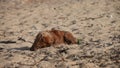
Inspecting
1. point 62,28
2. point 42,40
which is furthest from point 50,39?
point 62,28

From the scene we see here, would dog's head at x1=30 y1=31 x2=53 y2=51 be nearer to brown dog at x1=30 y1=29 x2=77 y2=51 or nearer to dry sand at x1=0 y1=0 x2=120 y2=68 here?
brown dog at x1=30 y1=29 x2=77 y2=51

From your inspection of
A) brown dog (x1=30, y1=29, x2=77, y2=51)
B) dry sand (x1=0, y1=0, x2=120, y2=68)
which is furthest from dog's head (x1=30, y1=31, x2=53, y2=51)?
dry sand (x1=0, y1=0, x2=120, y2=68)

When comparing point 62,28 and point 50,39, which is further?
point 62,28

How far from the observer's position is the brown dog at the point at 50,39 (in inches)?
226

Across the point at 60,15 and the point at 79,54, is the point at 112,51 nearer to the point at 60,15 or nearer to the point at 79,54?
the point at 79,54

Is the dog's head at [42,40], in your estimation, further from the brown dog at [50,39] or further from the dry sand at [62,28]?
the dry sand at [62,28]

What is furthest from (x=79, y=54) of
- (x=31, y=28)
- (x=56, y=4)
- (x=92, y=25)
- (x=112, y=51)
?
(x=56, y=4)

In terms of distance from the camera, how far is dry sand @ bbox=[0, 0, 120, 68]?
16.6ft

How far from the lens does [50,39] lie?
582 centimetres

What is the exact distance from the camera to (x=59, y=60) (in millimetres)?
5109

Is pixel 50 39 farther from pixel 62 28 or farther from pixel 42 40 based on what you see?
pixel 62 28

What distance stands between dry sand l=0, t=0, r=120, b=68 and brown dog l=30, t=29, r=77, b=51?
156 mm

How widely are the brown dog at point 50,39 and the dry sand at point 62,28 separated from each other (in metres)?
0.16

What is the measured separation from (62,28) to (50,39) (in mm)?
2524
